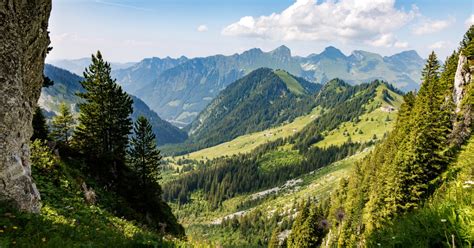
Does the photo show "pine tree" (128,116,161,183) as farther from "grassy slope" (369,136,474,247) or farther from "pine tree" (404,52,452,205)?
"grassy slope" (369,136,474,247)

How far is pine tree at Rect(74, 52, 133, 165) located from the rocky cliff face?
33.6 metres

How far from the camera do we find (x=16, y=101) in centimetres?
1271

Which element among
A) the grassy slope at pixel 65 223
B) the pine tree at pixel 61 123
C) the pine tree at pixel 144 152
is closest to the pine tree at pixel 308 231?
the pine tree at pixel 144 152

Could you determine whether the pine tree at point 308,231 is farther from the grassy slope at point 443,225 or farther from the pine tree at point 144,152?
the grassy slope at point 443,225

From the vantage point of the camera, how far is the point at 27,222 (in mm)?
9391

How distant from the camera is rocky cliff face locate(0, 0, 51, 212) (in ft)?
38.8

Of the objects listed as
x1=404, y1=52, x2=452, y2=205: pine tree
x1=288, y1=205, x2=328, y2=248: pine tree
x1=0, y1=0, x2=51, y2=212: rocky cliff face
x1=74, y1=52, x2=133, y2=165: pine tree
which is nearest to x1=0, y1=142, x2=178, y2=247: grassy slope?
x1=0, y1=0, x2=51, y2=212: rocky cliff face

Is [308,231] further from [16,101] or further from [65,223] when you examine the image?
[16,101]

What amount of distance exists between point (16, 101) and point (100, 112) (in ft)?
121

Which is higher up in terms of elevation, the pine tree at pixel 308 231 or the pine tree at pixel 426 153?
the pine tree at pixel 426 153

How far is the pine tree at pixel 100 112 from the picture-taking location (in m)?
46.9

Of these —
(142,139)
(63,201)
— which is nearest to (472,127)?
(63,201)

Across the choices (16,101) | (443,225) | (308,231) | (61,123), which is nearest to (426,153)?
(443,225)

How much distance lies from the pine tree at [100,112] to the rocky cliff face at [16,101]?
3359cm
